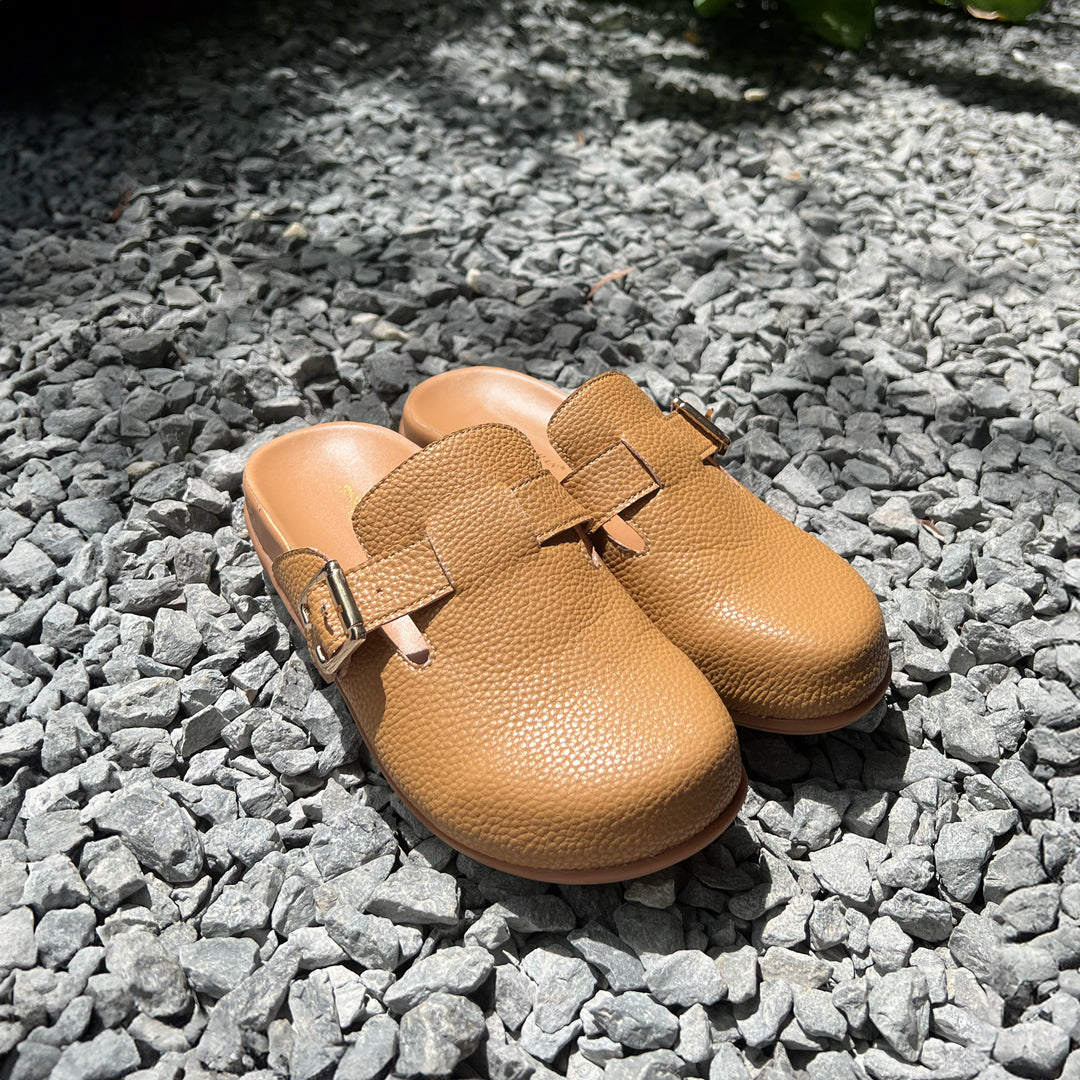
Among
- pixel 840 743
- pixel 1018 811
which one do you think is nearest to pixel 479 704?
pixel 840 743

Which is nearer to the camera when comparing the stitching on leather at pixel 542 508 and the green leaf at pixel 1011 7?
the stitching on leather at pixel 542 508

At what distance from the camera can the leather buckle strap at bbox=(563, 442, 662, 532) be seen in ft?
5.02

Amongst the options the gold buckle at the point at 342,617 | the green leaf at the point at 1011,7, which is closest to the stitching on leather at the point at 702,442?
the gold buckle at the point at 342,617

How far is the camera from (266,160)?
9.62 feet

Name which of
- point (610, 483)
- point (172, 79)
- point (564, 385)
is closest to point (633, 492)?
point (610, 483)

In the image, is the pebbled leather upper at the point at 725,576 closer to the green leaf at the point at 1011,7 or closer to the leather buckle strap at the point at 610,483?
the leather buckle strap at the point at 610,483

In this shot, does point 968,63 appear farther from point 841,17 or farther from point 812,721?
point 812,721

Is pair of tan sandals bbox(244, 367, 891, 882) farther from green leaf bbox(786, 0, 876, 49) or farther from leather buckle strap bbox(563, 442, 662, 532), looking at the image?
green leaf bbox(786, 0, 876, 49)

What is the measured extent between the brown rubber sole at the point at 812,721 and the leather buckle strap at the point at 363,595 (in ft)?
1.69

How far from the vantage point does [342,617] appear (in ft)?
4.32

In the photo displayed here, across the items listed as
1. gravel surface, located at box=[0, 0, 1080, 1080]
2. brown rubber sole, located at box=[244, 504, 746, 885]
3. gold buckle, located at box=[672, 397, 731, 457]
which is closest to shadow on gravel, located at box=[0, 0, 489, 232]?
gravel surface, located at box=[0, 0, 1080, 1080]

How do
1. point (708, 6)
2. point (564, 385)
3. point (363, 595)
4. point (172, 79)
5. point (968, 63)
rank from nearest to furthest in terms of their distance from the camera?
point (363, 595)
point (564, 385)
point (172, 79)
point (708, 6)
point (968, 63)

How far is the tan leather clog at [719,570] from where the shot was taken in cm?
142

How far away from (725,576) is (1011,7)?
10.6ft
